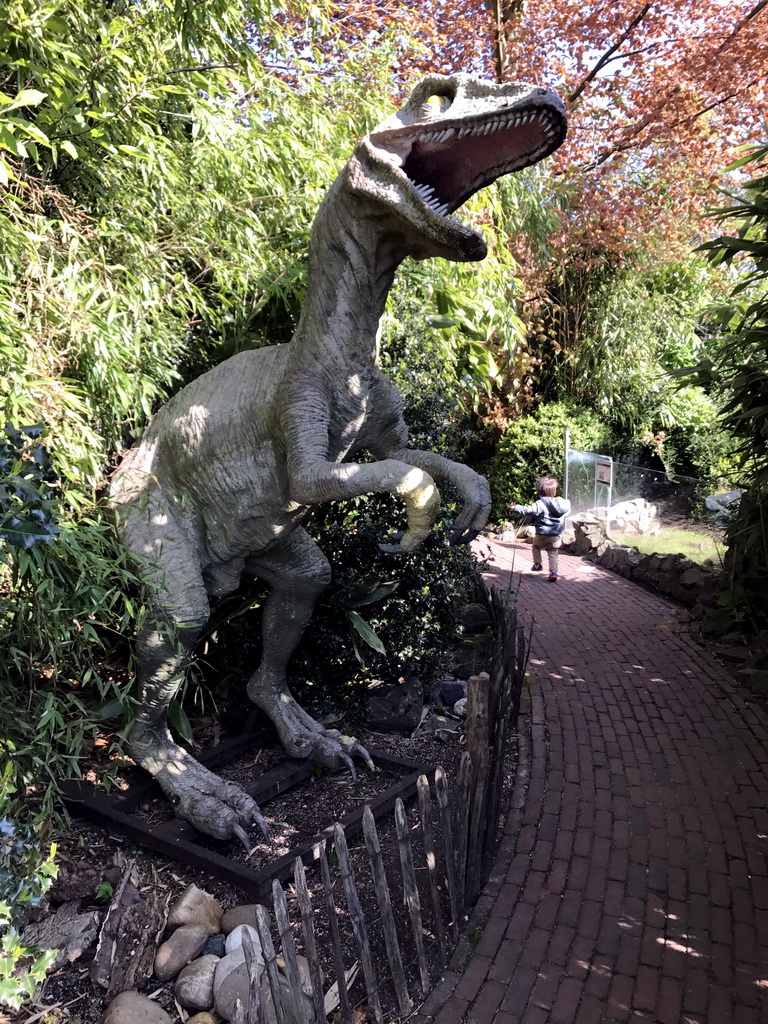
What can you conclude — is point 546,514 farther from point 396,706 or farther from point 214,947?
point 214,947

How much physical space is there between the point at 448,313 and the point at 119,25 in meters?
2.36

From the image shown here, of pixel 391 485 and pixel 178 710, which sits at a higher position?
pixel 391 485

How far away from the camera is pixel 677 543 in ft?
26.6

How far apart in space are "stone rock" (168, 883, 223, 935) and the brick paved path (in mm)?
838

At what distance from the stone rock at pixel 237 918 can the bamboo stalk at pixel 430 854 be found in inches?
25.0

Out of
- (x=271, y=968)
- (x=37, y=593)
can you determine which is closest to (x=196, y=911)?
(x=271, y=968)

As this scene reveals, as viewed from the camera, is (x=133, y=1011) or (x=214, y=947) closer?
(x=133, y=1011)

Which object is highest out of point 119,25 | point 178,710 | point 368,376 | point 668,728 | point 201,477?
point 119,25

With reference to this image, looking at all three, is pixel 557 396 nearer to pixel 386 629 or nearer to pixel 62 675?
pixel 386 629

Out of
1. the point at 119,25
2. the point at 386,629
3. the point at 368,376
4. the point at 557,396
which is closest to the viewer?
the point at 119,25

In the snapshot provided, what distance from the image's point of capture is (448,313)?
178 inches

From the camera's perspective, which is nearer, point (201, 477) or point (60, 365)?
point (60, 365)

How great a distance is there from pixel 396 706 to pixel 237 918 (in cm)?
188

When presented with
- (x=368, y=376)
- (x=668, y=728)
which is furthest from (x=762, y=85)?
(x=368, y=376)
